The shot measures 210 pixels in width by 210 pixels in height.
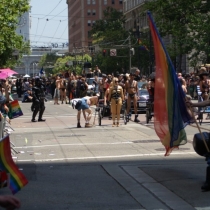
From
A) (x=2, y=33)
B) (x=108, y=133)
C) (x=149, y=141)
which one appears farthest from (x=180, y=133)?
(x=2, y=33)

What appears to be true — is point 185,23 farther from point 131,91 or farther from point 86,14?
point 86,14

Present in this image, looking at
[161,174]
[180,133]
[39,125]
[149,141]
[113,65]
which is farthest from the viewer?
[113,65]

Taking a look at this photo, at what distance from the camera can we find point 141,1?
10050 cm

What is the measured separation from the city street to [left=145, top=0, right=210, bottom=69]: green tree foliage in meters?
31.9

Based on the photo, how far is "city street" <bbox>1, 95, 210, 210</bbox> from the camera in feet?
30.5

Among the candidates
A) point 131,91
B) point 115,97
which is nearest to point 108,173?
point 115,97

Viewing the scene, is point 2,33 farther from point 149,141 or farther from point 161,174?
point 161,174

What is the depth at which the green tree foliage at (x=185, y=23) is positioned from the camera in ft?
167

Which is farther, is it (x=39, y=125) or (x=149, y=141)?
(x=39, y=125)

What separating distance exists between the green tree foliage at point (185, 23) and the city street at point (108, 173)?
31924mm

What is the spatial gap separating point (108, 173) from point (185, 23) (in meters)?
44.3

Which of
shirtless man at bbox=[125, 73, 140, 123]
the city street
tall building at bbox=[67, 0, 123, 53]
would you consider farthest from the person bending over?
tall building at bbox=[67, 0, 123, 53]

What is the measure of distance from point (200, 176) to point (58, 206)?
3.02 m

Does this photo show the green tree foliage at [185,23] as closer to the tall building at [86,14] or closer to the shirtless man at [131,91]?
the shirtless man at [131,91]
